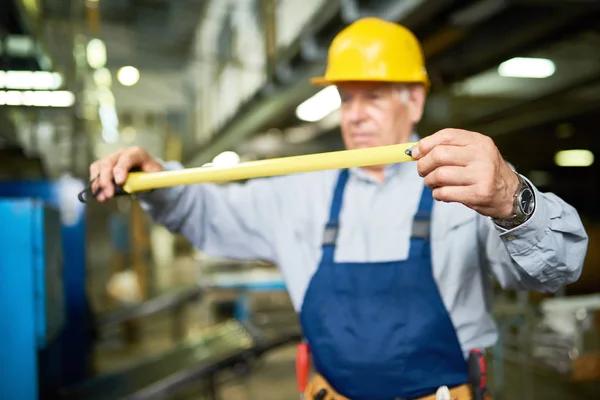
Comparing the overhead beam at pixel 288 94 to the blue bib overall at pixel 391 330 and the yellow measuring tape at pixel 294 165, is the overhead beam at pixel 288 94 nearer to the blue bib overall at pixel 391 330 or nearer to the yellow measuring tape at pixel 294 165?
the blue bib overall at pixel 391 330

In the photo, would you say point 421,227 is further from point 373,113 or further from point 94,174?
point 94,174

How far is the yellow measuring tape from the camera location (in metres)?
1.05

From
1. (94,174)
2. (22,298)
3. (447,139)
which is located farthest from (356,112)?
(22,298)

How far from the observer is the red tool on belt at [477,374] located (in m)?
1.40

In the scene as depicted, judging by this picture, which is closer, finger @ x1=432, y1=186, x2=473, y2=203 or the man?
finger @ x1=432, y1=186, x2=473, y2=203

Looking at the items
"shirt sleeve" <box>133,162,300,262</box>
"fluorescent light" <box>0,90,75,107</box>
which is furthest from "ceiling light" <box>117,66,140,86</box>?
"shirt sleeve" <box>133,162,300,262</box>

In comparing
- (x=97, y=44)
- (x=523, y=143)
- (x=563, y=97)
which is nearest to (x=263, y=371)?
(x=523, y=143)

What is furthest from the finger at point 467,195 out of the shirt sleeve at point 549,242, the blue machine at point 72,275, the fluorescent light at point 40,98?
the fluorescent light at point 40,98

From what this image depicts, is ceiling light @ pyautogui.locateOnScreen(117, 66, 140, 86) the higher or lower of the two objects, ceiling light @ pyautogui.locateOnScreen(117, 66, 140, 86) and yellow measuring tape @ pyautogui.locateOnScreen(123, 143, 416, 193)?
the higher

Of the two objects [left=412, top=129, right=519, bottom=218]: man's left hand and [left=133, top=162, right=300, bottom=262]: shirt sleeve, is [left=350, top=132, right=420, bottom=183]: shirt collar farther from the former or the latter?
[left=412, top=129, right=519, bottom=218]: man's left hand

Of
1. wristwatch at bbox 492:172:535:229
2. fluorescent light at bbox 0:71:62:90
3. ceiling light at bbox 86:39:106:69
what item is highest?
ceiling light at bbox 86:39:106:69

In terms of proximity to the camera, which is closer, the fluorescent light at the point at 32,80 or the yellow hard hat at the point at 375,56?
the yellow hard hat at the point at 375,56

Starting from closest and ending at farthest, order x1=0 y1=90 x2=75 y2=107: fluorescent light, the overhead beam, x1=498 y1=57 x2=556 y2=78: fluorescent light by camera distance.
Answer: the overhead beam → x1=498 y1=57 x2=556 y2=78: fluorescent light → x1=0 y1=90 x2=75 y2=107: fluorescent light

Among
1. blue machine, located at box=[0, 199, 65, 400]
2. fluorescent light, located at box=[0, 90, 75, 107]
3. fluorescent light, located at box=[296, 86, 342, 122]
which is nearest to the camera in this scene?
blue machine, located at box=[0, 199, 65, 400]
